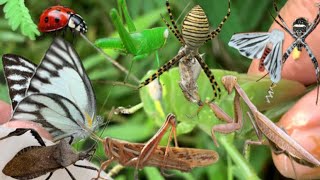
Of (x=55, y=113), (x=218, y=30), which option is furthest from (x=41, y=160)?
(x=218, y=30)

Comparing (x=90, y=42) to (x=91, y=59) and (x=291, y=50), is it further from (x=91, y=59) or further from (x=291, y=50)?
(x=291, y=50)

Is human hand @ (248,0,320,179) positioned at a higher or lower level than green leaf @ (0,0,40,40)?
lower

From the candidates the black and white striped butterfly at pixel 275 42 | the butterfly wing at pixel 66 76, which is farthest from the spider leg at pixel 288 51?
the butterfly wing at pixel 66 76

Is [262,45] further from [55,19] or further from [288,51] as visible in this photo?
[55,19]

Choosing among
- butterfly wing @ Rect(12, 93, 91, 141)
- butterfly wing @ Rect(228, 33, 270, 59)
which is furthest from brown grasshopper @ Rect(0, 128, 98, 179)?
butterfly wing @ Rect(228, 33, 270, 59)

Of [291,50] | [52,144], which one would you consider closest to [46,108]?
[52,144]

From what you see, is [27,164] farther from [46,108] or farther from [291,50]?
[291,50]

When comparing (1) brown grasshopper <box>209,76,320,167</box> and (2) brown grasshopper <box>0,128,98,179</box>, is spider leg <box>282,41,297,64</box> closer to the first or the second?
(1) brown grasshopper <box>209,76,320,167</box>
